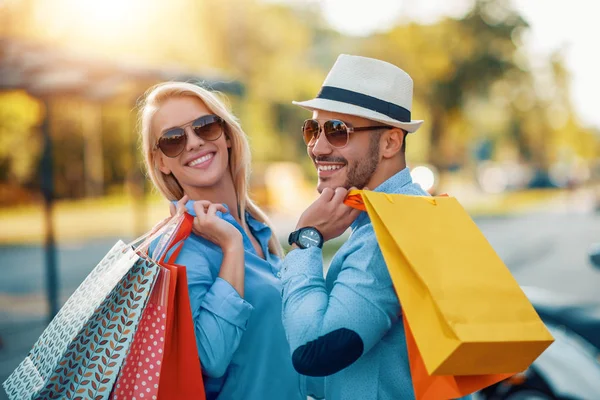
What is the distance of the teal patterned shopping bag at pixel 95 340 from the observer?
1.97m

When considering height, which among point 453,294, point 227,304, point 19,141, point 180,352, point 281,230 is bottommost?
point 281,230

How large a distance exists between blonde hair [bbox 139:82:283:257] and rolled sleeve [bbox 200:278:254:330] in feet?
1.95

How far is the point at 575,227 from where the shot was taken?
22.7 metres

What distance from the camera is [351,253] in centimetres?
199

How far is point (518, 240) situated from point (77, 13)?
1980 centimetres

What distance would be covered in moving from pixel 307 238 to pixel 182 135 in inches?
31.3

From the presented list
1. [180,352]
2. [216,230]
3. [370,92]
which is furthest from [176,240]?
[370,92]

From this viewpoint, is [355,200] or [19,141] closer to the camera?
[355,200]

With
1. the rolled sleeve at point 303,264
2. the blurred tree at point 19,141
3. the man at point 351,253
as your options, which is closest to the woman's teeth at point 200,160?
the man at point 351,253

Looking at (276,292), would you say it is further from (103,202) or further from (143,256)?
(103,202)

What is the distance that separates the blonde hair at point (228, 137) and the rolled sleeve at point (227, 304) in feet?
1.95

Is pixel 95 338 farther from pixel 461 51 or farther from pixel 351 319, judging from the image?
pixel 461 51

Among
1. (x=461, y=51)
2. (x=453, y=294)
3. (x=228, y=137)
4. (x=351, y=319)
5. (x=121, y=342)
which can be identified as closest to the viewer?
(x=453, y=294)

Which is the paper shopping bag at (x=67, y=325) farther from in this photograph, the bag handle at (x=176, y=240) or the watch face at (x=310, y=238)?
the watch face at (x=310, y=238)
